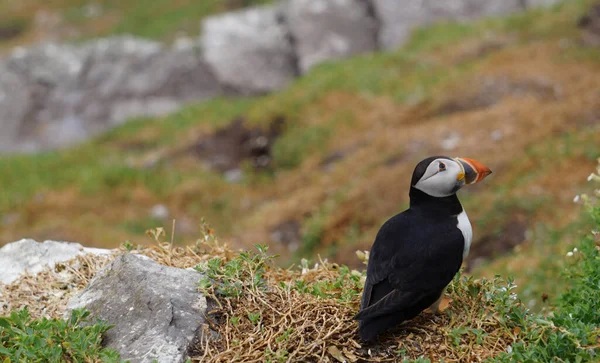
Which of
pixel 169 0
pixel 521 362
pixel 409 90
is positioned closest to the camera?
pixel 521 362

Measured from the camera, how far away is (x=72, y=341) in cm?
328

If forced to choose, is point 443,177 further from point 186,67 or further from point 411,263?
point 186,67

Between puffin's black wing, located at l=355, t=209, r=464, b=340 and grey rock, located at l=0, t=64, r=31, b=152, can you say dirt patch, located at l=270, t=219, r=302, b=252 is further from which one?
grey rock, located at l=0, t=64, r=31, b=152

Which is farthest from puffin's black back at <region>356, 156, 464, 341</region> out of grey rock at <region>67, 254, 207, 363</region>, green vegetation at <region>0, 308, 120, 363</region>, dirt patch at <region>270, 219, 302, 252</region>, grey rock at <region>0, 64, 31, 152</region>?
grey rock at <region>0, 64, 31, 152</region>

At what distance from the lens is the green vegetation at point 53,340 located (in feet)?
10.5

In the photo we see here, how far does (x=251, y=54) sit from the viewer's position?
2197cm

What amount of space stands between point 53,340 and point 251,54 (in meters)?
19.3

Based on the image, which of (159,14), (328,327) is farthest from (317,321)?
(159,14)

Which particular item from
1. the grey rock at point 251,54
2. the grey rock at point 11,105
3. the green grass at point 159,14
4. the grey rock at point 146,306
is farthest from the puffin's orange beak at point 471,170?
the green grass at point 159,14

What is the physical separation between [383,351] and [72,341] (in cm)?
158

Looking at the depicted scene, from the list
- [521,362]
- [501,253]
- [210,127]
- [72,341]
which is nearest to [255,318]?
[72,341]

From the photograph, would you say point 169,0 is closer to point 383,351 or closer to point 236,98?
point 236,98

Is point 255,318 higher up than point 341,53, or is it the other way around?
point 255,318

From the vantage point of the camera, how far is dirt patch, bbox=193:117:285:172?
15312 millimetres
